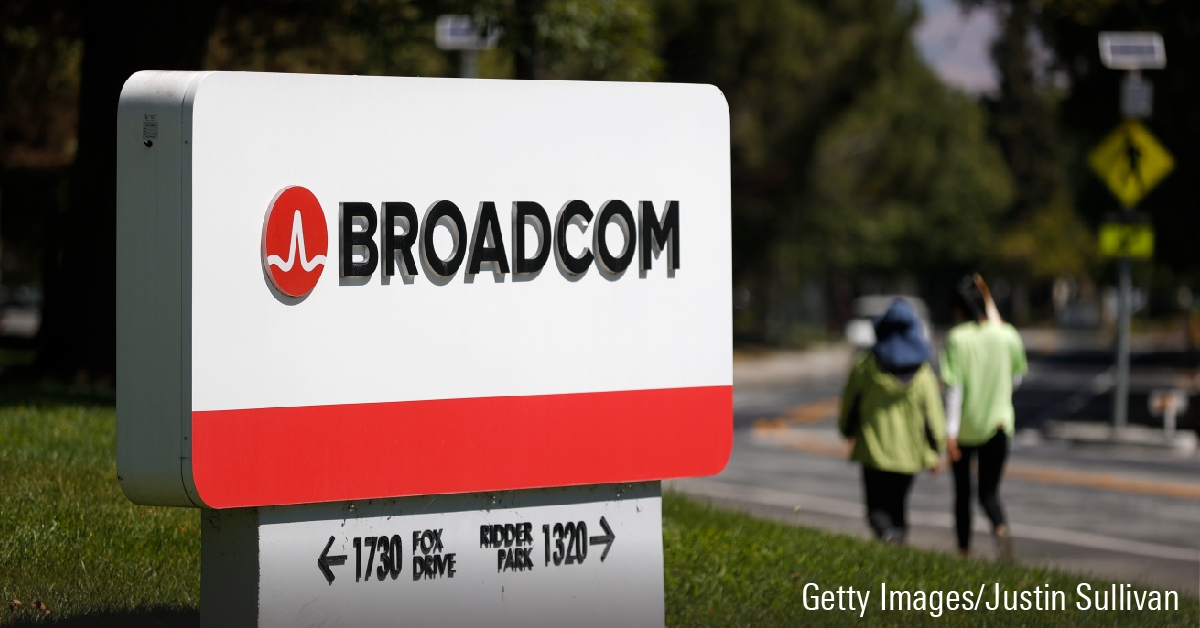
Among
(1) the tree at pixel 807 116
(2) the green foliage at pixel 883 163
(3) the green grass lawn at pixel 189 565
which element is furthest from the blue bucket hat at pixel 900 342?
(2) the green foliage at pixel 883 163

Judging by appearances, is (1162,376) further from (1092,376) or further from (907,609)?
(907,609)

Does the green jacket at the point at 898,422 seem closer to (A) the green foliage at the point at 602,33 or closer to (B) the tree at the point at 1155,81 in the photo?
(A) the green foliage at the point at 602,33

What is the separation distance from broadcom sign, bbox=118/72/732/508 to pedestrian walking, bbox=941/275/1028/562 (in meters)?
4.57

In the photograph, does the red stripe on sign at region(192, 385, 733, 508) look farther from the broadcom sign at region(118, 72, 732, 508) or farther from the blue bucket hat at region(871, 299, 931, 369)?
the blue bucket hat at region(871, 299, 931, 369)

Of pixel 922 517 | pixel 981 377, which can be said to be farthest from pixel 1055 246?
pixel 981 377

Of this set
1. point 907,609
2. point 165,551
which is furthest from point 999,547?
Answer: point 165,551

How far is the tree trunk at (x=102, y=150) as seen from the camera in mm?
12914

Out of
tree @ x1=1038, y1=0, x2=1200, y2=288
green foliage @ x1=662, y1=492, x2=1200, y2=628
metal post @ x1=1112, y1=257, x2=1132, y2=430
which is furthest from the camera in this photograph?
tree @ x1=1038, y1=0, x2=1200, y2=288

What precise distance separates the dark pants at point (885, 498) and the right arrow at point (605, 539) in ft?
14.8

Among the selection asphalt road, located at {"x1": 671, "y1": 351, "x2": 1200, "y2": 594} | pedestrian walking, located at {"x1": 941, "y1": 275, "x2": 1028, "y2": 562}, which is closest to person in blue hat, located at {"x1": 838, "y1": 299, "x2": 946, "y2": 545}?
pedestrian walking, located at {"x1": 941, "y1": 275, "x2": 1028, "y2": 562}

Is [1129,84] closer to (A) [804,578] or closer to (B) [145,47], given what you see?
(B) [145,47]

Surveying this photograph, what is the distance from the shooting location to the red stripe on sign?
168 inches

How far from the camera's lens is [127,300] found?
4.25m

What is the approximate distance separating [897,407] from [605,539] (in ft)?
14.8
